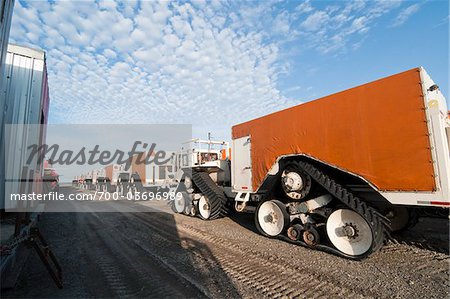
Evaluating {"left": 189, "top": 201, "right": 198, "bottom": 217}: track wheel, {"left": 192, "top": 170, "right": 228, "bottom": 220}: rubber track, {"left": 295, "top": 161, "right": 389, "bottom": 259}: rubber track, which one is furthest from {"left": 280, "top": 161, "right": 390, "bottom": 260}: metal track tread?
{"left": 189, "top": 201, "right": 198, "bottom": 217}: track wheel

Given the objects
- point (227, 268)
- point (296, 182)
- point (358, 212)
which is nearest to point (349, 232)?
point (358, 212)

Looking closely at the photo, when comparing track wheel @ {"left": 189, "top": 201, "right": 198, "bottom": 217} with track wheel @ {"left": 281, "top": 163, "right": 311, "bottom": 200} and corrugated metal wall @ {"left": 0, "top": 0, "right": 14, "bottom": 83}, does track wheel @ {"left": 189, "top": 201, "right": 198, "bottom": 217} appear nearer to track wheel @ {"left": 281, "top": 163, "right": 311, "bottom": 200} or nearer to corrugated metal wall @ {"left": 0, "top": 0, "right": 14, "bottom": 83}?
track wheel @ {"left": 281, "top": 163, "right": 311, "bottom": 200}

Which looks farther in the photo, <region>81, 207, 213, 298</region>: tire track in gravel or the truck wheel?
the truck wheel

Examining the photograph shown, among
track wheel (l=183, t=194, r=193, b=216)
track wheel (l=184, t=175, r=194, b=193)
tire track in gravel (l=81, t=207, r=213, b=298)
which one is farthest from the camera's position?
track wheel (l=184, t=175, r=194, b=193)

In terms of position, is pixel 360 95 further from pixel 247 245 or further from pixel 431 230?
pixel 431 230

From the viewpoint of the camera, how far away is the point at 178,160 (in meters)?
11.8

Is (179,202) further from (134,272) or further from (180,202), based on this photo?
(134,272)

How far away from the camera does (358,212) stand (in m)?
4.71

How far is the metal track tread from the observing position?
4.58 meters

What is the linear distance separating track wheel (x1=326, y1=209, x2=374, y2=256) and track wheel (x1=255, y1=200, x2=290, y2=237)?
3.86 feet

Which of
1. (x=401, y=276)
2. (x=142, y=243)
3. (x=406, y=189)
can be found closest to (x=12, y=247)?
(x=142, y=243)

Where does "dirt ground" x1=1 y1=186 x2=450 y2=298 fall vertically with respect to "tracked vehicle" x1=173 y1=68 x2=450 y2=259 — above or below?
below

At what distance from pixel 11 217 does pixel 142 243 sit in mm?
2612

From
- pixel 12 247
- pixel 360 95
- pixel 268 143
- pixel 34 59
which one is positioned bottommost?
pixel 12 247
